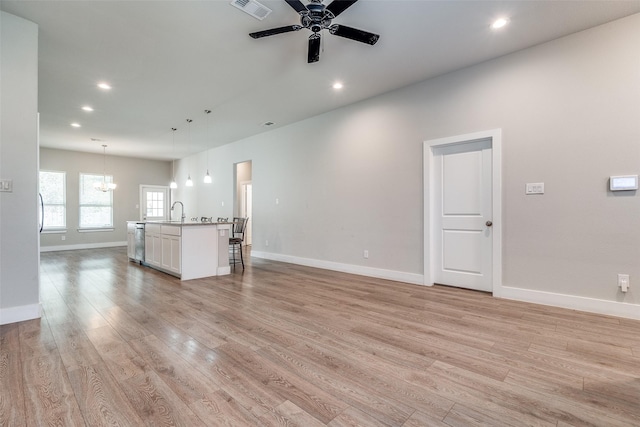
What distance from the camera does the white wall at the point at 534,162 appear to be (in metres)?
2.92

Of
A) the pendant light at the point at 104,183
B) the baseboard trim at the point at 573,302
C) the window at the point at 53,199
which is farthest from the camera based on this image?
the pendant light at the point at 104,183

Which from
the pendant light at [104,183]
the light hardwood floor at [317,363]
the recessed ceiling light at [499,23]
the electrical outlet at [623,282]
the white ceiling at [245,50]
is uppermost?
the white ceiling at [245,50]

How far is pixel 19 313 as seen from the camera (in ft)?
9.37

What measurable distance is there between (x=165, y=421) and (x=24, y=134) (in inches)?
124

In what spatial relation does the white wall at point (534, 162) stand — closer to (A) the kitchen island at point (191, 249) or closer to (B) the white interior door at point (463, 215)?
(B) the white interior door at point (463, 215)

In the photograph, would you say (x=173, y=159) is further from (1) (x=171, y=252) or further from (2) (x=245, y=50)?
(2) (x=245, y=50)

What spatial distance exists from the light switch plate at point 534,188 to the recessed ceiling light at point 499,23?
5.66 feet

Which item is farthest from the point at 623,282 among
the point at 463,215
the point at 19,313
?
the point at 19,313

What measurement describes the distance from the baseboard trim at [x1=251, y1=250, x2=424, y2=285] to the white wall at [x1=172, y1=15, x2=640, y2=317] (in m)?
0.03

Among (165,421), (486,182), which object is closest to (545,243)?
(486,182)

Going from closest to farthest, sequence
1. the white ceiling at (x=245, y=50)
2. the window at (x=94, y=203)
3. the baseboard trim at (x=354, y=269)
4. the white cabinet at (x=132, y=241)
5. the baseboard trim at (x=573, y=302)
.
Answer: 1. the white ceiling at (x=245, y=50)
2. the baseboard trim at (x=573, y=302)
3. the baseboard trim at (x=354, y=269)
4. the white cabinet at (x=132, y=241)
5. the window at (x=94, y=203)

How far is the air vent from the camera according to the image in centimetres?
265

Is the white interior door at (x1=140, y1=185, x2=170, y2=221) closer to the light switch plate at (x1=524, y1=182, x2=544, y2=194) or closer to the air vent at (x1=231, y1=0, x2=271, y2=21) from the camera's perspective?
the air vent at (x1=231, y1=0, x2=271, y2=21)

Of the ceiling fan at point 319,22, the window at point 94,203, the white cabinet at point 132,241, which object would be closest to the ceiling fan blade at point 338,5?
the ceiling fan at point 319,22
